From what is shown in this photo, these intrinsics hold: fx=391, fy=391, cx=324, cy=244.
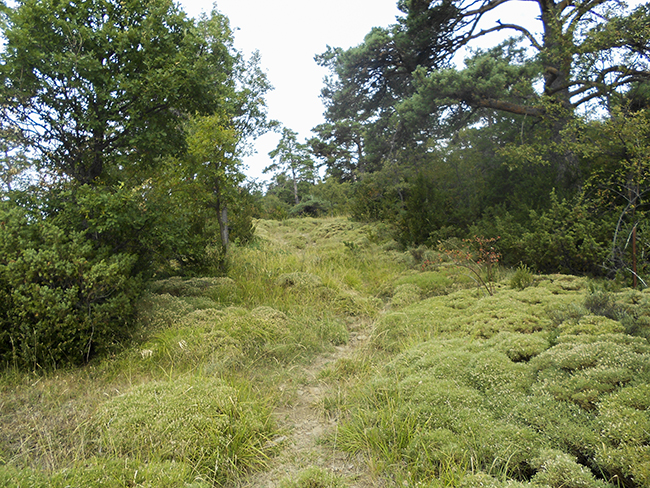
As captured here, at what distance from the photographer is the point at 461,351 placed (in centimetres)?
381

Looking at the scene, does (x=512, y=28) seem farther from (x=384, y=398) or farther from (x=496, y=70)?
A: (x=384, y=398)

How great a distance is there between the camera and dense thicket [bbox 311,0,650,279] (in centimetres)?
699

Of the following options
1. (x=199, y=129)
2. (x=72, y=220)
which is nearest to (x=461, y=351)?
(x=72, y=220)

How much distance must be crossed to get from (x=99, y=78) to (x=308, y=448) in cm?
504

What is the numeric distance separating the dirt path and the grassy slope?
9 centimetres

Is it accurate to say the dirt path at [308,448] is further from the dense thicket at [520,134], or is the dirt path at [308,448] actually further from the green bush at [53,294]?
the dense thicket at [520,134]

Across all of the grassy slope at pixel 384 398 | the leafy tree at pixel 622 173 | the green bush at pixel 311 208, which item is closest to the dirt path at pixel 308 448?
the grassy slope at pixel 384 398

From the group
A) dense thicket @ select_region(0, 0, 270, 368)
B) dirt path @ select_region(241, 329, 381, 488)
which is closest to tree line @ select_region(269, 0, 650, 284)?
dirt path @ select_region(241, 329, 381, 488)

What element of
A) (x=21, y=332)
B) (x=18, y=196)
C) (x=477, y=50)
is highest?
(x=477, y=50)

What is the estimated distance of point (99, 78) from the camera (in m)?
5.02

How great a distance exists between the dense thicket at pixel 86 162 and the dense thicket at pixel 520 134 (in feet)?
20.6

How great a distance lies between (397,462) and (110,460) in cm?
189

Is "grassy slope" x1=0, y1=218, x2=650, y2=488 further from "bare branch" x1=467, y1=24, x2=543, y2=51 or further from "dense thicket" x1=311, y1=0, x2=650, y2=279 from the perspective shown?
"bare branch" x1=467, y1=24, x2=543, y2=51

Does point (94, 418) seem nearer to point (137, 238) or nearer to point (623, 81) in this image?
point (137, 238)
